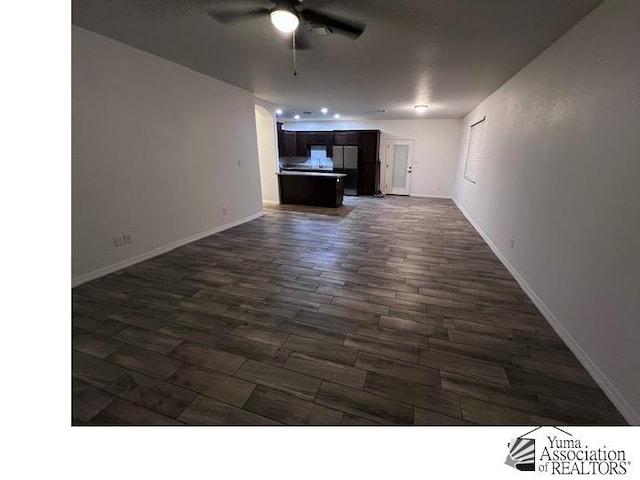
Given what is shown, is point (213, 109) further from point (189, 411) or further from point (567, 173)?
point (567, 173)

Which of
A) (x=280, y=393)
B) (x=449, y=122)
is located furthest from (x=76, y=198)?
(x=449, y=122)

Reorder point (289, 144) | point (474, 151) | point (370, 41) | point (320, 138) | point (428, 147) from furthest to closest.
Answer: point (289, 144) → point (320, 138) → point (428, 147) → point (474, 151) → point (370, 41)

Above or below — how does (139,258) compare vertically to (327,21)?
below

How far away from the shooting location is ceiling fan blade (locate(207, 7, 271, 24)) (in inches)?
81.4

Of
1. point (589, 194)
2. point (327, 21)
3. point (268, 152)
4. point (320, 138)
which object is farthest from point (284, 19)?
point (320, 138)

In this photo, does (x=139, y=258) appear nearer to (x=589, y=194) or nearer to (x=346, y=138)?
(x=589, y=194)

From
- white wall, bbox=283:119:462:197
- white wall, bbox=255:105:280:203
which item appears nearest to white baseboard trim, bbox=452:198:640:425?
white wall, bbox=255:105:280:203

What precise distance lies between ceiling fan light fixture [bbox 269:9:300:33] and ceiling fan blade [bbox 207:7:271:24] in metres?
0.12

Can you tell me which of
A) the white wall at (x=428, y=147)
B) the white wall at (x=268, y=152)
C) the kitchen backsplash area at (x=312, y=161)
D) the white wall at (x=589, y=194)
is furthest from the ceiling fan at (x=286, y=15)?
the kitchen backsplash area at (x=312, y=161)

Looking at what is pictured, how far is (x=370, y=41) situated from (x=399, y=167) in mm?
6898

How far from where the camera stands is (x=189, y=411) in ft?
4.82

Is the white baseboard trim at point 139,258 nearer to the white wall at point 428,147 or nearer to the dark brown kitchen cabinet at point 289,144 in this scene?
the dark brown kitchen cabinet at point 289,144

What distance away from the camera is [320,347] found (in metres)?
1.99

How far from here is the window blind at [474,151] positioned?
5586 millimetres
